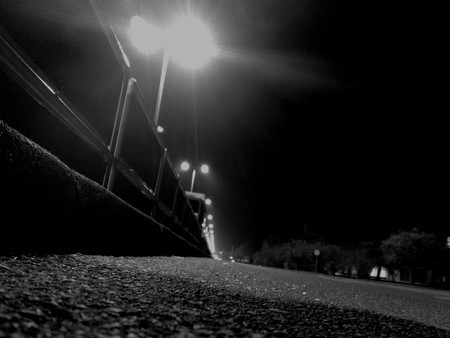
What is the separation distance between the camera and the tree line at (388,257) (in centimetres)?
3941

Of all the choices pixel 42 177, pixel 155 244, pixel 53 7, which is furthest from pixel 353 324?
pixel 53 7

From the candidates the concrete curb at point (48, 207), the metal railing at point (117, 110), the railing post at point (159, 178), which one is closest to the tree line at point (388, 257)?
the railing post at point (159, 178)

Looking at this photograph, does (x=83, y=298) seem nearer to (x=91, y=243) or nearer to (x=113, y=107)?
(x=91, y=243)

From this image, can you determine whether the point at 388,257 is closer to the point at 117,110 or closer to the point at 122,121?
the point at 122,121

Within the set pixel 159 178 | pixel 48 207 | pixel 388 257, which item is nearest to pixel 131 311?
pixel 48 207

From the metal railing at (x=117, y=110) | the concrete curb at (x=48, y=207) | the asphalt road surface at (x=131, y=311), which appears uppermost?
the metal railing at (x=117, y=110)

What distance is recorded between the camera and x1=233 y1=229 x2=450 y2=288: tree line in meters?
39.4

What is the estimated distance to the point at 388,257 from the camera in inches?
1655

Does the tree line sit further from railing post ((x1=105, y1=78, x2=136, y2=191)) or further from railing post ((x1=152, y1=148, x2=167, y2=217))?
railing post ((x1=105, y1=78, x2=136, y2=191))

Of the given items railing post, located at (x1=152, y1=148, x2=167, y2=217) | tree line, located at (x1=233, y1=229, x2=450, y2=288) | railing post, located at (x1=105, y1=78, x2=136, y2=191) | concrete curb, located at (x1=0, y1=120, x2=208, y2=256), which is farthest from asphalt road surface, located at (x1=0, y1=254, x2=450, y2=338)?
tree line, located at (x1=233, y1=229, x2=450, y2=288)

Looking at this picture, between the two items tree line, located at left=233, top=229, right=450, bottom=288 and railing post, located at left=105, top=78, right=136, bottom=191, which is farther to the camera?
tree line, located at left=233, top=229, right=450, bottom=288

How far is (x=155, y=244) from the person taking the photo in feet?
16.5

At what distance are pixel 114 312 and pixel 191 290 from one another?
33.8 inches

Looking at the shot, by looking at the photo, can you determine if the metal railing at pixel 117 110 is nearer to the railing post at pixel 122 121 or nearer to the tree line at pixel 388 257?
the railing post at pixel 122 121
